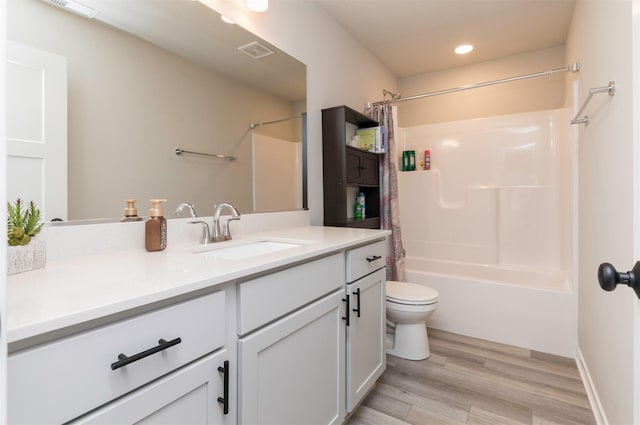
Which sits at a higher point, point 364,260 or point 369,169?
point 369,169

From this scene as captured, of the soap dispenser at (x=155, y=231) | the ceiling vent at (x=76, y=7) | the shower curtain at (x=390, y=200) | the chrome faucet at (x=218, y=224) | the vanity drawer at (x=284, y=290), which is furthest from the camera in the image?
the shower curtain at (x=390, y=200)

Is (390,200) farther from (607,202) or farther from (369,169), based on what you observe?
(607,202)

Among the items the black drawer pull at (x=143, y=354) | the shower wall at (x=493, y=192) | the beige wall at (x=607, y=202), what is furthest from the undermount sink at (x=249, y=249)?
the shower wall at (x=493, y=192)

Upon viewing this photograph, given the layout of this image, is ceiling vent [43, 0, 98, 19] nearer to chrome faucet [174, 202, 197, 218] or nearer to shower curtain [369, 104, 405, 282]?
chrome faucet [174, 202, 197, 218]

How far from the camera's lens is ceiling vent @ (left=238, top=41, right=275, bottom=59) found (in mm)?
1646

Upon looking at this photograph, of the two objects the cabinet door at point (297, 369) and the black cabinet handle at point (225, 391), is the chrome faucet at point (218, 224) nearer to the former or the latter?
the cabinet door at point (297, 369)

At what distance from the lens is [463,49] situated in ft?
9.20

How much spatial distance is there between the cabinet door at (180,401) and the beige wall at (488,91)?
328cm

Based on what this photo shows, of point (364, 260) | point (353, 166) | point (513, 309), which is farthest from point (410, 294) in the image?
point (353, 166)

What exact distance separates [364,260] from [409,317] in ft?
2.43

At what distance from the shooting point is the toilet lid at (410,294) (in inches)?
77.2

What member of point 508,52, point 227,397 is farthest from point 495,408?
point 508,52

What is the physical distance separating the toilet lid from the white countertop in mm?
1011

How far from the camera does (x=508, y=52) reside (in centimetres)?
289
